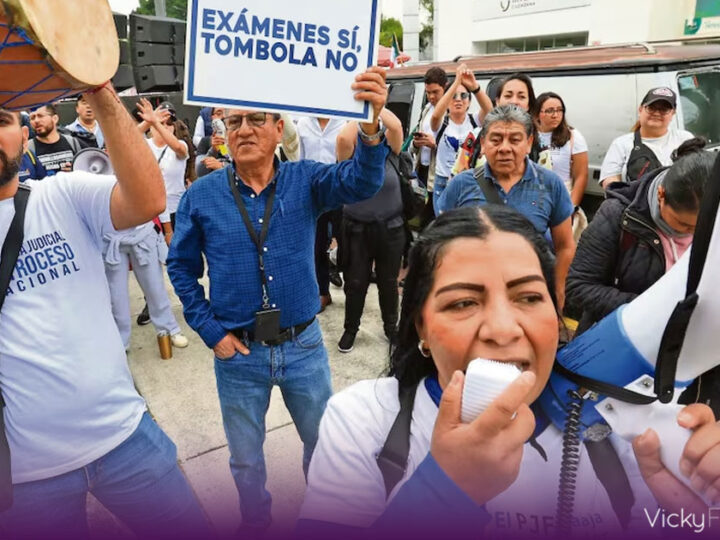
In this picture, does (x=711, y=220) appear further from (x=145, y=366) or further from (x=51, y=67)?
(x=145, y=366)

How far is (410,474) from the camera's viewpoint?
994 millimetres

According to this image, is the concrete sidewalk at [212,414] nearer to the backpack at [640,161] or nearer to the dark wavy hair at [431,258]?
the dark wavy hair at [431,258]

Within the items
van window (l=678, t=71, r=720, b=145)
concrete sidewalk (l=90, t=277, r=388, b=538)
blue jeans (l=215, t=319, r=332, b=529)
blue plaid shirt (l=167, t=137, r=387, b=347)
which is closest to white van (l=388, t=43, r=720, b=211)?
van window (l=678, t=71, r=720, b=145)

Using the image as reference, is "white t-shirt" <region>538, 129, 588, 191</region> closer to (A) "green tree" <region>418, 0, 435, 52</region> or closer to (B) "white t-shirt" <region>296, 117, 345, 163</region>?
(B) "white t-shirt" <region>296, 117, 345, 163</region>

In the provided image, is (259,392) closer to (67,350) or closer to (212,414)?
(67,350)

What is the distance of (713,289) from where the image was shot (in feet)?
2.37

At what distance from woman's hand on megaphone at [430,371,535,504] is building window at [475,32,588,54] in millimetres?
20743

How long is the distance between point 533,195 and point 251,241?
4.90 ft

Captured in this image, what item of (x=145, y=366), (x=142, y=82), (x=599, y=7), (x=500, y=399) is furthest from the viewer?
(x=599, y=7)

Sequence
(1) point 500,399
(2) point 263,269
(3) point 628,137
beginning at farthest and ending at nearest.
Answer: (3) point 628,137 → (2) point 263,269 → (1) point 500,399

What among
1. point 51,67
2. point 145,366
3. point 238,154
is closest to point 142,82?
point 145,366

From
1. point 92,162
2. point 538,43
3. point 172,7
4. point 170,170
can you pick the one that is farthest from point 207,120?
point 172,7

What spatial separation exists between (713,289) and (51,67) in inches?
46.9

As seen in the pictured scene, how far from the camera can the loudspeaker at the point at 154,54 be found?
6199 millimetres
